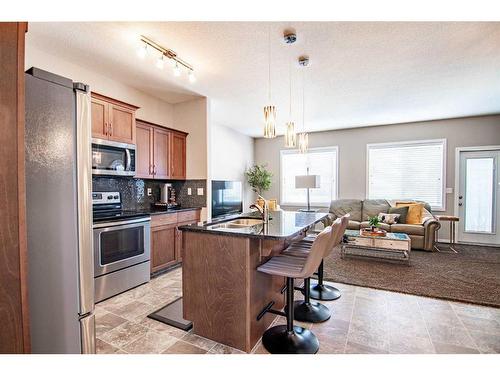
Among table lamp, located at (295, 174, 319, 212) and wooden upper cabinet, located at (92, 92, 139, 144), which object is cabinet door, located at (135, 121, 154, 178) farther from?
table lamp, located at (295, 174, 319, 212)

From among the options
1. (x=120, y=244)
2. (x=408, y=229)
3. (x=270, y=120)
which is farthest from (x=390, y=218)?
(x=120, y=244)

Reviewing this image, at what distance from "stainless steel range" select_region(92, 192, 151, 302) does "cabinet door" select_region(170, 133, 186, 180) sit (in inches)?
Result: 38.3

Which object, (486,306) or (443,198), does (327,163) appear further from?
(486,306)

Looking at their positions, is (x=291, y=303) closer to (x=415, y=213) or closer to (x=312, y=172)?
(x=415, y=213)

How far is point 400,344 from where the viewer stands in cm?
184

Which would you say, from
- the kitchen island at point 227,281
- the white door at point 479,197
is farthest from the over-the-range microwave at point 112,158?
the white door at point 479,197

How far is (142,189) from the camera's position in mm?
3725

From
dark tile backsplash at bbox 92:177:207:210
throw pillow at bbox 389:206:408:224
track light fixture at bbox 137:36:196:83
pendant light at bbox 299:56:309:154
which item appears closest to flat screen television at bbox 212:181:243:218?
dark tile backsplash at bbox 92:177:207:210

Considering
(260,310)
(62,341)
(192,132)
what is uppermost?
(192,132)

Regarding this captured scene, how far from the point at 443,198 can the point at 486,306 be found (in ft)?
11.4

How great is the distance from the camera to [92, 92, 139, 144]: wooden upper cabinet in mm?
2777

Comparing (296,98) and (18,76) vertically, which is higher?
(296,98)

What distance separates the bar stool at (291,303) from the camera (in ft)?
5.38

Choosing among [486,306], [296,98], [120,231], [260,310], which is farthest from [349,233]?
[120,231]
